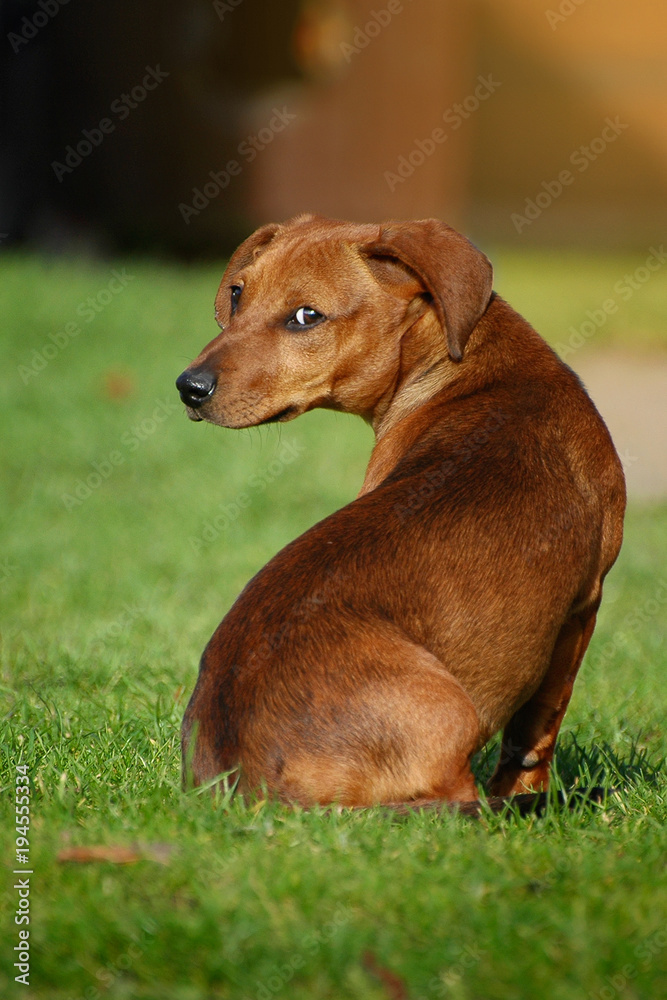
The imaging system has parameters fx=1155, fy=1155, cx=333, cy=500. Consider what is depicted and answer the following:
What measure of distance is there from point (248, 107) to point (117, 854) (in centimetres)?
1553

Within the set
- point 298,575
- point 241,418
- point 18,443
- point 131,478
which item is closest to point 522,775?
point 298,575

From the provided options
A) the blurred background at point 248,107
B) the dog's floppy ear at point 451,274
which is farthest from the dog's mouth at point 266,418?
the blurred background at point 248,107

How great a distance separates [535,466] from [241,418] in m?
0.91

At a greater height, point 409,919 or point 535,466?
point 535,466

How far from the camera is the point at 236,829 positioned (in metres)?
2.65

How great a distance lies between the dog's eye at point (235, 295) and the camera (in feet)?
12.4

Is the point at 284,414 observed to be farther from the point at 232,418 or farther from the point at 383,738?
the point at 383,738

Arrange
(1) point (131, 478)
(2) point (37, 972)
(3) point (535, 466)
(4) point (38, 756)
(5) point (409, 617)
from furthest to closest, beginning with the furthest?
(1) point (131, 478), (4) point (38, 756), (3) point (535, 466), (5) point (409, 617), (2) point (37, 972)

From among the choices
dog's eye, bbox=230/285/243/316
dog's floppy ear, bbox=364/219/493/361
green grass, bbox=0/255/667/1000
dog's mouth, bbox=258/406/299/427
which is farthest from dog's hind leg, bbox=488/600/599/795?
dog's eye, bbox=230/285/243/316

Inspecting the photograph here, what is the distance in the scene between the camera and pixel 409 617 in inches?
112

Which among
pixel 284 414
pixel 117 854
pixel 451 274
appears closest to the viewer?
pixel 117 854

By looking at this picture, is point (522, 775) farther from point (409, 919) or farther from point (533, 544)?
point (409, 919)

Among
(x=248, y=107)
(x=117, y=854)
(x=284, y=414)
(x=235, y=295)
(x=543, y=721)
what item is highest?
(x=235, y=295)

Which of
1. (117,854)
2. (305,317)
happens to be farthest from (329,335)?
(117,854)
